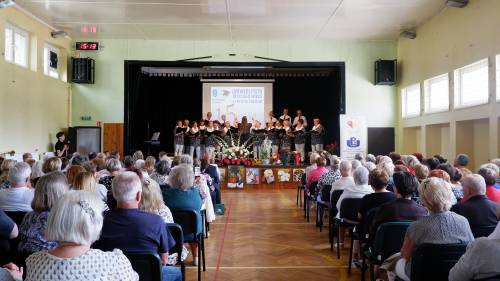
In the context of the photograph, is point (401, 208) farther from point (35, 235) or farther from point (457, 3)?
point (457, 3)

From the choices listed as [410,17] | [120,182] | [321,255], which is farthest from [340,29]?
[120,182]

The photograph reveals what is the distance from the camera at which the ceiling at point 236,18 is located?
9047 millimetres

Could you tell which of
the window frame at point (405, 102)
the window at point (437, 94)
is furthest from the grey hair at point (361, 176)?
the window frame at point (405, 102)

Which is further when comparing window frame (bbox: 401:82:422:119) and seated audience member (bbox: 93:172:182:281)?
window frame (bbox: 401:82:422:119)

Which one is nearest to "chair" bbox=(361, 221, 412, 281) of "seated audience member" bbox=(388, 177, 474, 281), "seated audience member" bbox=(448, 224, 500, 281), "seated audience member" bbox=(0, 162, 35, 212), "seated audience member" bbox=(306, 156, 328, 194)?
"seated audience member" bbox=(388, 177, 474, 281)

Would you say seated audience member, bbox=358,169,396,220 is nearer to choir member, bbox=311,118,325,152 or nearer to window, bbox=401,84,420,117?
window, bbox=401,84,420,117

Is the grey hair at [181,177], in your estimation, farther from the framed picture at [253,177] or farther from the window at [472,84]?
the framed picture at [253,177]

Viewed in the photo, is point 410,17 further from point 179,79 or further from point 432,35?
point 179,79

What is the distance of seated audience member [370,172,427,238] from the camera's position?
300cm

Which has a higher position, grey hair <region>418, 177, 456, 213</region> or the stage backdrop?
the stage backdrop

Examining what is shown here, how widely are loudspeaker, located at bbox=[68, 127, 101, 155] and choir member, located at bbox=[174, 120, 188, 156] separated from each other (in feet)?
7.25

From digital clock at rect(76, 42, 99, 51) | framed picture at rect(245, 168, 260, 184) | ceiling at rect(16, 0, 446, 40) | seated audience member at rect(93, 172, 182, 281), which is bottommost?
framed picture at rect(245, 168, 260, 184)

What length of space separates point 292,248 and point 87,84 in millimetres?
9435

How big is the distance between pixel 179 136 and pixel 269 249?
347 inches
